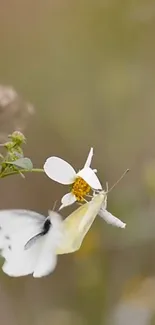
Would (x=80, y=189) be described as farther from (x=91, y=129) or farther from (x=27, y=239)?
(x=91, y=129)

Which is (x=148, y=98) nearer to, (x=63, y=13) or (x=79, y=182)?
(x=63, y=13)

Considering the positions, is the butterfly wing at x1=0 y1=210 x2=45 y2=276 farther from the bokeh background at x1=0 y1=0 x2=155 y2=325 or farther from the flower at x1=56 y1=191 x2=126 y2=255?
the bokeh background at x1=0 y1=0 x2=155 y2=325

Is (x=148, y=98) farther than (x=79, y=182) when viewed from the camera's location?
Yes

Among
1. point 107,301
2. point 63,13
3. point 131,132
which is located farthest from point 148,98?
point 107,301

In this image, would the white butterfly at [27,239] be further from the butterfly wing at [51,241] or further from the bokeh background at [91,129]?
the bokeh background at [91,129]

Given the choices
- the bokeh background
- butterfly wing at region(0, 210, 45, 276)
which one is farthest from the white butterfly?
the bokeh background

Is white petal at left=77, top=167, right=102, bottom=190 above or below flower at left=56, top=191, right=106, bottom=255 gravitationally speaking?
above

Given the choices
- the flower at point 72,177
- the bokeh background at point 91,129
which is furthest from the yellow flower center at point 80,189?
the bokeh background at point 91,129

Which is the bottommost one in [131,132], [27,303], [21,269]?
[27,303]
